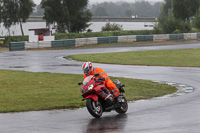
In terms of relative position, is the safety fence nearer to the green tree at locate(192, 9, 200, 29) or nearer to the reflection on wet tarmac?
the green tree at locate(192, 9, 200, 29)

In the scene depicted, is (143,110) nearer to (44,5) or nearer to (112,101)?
(112,101)

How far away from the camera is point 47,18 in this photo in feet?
267

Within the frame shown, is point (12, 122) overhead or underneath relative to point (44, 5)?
underneath

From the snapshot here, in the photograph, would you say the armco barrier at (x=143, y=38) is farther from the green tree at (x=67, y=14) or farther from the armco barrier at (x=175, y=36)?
the green tree at (x=67, y=14)

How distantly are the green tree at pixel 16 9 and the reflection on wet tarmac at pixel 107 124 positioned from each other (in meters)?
66.5

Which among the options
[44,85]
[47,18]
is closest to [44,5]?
[47,18]

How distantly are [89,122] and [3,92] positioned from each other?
6980 millimetres

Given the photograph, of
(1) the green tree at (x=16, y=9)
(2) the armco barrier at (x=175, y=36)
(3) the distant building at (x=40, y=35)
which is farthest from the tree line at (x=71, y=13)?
(3) the distant building at (x=40, y=35)

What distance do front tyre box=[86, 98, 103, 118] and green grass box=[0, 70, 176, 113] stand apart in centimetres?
223

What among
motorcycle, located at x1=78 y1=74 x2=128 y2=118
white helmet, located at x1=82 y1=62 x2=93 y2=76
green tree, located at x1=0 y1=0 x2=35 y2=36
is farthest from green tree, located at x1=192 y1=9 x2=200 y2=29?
white helmet, located at x1=82 y1=62 x2=93 y2=76

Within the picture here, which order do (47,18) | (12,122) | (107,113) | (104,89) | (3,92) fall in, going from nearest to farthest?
(12,122) < (104,89) < (107,113) < (3,92) < (47,18)

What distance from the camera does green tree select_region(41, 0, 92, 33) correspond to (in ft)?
266

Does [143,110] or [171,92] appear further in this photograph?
[171,92]

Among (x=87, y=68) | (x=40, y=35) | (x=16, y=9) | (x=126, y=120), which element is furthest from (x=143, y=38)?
(x=126, y=120)
